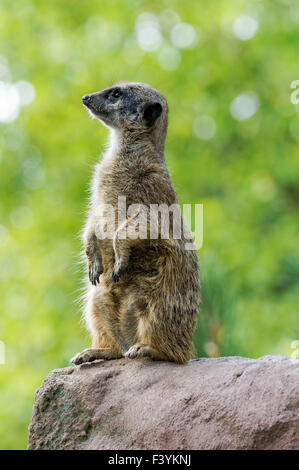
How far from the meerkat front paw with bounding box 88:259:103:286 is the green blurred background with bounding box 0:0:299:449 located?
208 inches

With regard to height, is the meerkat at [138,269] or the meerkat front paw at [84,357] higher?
the meerkat at [138,269]

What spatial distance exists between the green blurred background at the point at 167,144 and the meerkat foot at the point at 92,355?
17.8ft

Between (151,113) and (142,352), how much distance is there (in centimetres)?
159

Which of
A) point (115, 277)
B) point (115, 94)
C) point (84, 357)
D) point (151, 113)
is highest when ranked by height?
point (115, 94)

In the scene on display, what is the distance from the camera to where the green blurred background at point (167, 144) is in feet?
31.3

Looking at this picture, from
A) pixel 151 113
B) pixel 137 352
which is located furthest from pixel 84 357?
pixel 151 113

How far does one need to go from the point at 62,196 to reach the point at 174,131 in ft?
6.48

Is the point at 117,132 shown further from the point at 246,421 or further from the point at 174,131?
the point at 174,131

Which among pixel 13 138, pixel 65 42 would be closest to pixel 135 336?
pixel 13 138

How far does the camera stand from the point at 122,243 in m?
3.67

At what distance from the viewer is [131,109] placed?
4.27 m

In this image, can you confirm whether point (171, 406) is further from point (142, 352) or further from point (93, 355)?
point (93, 355)

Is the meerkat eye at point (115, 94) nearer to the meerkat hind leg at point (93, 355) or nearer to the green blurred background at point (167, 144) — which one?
the meerkat hind leg at point (93, 355)

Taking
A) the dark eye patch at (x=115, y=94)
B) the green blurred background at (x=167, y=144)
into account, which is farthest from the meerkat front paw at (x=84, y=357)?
the green blurred background at (x=167, y=144)
